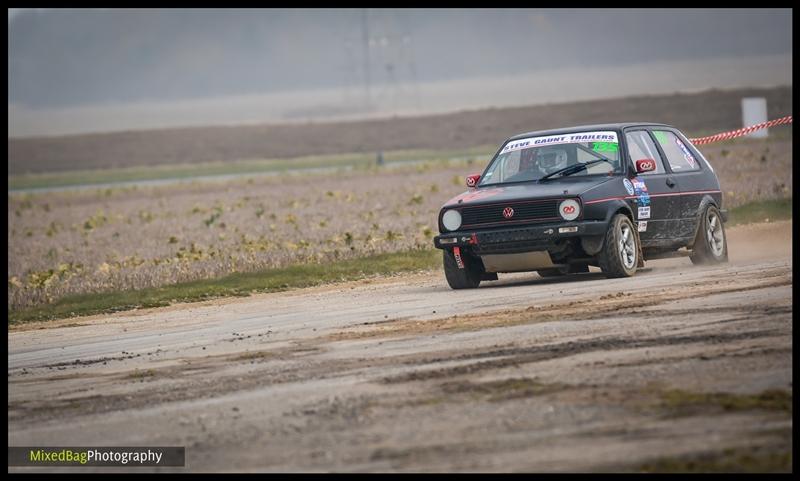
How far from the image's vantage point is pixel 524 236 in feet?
47.1

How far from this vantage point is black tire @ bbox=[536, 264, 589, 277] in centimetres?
1515

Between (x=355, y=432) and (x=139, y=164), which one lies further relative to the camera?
(x=139, y=164)

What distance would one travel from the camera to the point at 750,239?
1855 cm

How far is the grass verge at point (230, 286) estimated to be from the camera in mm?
17469

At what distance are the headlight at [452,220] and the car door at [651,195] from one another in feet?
5.84

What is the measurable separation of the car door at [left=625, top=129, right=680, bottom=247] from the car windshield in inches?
9.8

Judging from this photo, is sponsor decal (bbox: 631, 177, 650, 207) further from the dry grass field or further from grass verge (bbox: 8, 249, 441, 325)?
the dry grass field

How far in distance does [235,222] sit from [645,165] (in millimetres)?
18638

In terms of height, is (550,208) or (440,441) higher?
(550,208)

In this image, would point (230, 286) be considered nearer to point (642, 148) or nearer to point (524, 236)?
point (524, 236)

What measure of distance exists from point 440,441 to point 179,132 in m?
105

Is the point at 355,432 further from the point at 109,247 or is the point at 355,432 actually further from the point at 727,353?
the point at 109,247

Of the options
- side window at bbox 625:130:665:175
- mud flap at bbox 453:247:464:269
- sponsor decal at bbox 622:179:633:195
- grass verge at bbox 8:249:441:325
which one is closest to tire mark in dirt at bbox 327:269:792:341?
sponsor decal at bbox 622:179:633:195
